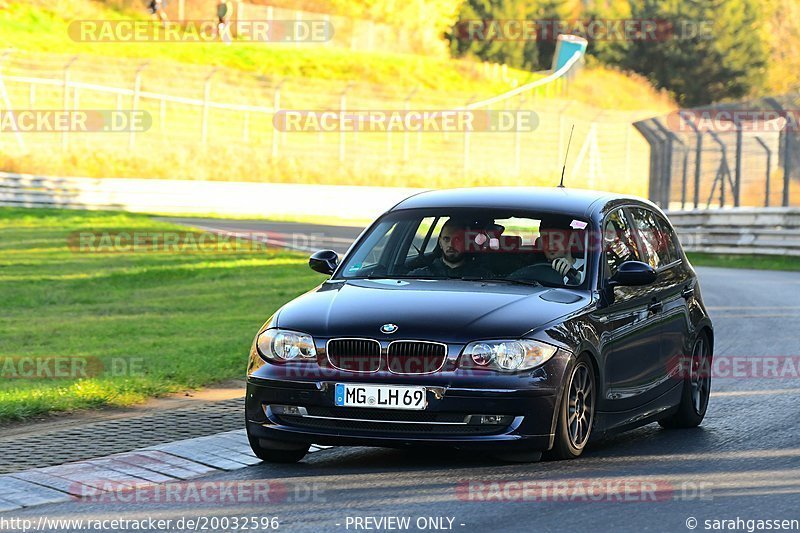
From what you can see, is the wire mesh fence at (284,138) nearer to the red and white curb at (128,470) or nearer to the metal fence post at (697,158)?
the metal fence post at (697,158)

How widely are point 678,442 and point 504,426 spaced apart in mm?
1903

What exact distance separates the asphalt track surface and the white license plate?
39 cm

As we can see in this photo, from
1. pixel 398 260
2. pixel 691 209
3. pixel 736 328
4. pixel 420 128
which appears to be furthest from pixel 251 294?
pixel 420 128

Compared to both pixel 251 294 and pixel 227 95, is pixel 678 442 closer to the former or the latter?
pixel 251 294

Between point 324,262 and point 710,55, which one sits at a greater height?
point 324,262

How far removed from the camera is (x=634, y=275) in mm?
8711

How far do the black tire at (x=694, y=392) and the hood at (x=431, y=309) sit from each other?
5.17ft

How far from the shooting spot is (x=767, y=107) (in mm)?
28125

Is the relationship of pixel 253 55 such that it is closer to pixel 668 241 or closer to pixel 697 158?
pixel 697 158

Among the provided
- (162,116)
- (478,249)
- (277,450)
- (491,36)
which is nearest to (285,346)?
(277,450)

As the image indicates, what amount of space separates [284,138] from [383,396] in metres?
45.2

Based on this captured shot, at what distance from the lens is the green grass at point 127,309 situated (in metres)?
11.2

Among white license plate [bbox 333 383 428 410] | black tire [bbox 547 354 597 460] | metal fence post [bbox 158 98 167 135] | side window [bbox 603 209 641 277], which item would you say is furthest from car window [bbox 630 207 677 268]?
metal fence post [bbox 158 98 167 135]

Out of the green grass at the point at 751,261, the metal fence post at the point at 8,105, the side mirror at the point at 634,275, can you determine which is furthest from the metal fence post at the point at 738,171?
the metal fence post at the point at 8,105
